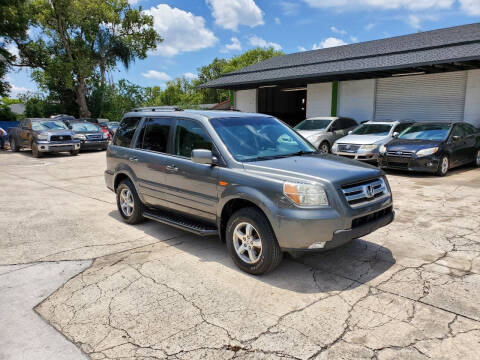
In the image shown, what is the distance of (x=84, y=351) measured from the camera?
278cm

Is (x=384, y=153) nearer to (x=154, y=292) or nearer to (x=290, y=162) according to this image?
(x=290, y=162)

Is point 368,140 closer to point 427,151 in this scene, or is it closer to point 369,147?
point 369,147

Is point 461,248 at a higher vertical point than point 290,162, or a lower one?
lower

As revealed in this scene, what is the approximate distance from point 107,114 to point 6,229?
103 feet

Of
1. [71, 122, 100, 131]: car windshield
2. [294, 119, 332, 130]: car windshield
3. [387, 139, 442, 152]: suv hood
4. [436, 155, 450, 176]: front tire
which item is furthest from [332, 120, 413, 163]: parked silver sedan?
[71, 122, 100, 131]: car windshield

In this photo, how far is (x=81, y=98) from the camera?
31.9m

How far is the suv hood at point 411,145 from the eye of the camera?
32.7ft

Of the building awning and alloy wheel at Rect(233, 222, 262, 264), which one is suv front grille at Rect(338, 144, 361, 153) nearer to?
the building awning

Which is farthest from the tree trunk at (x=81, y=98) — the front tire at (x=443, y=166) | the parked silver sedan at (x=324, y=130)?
the front tire at (x=443, y=166)

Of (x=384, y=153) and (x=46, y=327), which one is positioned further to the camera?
(x=384, y=153)

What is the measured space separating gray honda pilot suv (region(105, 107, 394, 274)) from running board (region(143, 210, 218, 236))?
0.05ft

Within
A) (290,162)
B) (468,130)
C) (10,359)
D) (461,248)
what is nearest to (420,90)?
(468,130)

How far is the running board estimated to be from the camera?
440 centimetres

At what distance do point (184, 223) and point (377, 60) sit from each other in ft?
49.9
